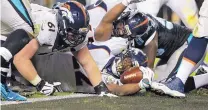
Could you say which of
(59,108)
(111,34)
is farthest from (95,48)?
(59,108)

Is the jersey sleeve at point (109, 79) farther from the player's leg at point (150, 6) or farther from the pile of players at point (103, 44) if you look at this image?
the player's leg at point (150, 6)

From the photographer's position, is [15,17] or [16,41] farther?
[15,17]

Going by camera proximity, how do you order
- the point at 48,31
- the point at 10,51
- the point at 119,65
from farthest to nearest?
the point at 119,65
the point at 48,31
the point at 10,51

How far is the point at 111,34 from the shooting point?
5.35 meters

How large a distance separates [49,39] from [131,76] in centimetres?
71

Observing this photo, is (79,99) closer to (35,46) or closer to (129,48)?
(35,46)

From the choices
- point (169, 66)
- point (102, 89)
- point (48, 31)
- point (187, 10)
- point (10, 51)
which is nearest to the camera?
point (10, 51)

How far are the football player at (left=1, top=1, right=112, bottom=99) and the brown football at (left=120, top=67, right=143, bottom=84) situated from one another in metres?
0.21

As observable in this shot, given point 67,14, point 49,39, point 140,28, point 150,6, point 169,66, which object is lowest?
point 169,66

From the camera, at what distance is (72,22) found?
15.2ft

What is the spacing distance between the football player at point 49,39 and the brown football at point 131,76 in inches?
8.2

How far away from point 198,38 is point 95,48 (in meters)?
0.84

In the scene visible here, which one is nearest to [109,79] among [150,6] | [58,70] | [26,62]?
[58,70]

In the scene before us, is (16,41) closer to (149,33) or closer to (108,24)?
(108,24)
